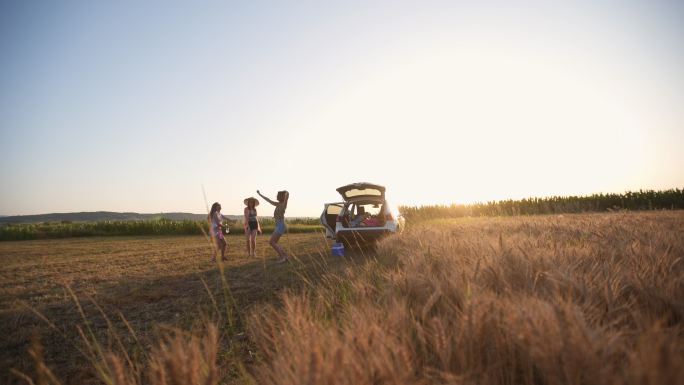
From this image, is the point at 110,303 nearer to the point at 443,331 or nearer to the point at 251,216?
the point at 251,216

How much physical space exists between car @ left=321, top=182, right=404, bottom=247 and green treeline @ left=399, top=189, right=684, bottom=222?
50.4 ft

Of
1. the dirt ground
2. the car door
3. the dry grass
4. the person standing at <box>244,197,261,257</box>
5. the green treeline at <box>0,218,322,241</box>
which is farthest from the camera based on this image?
the green treeline at <box>0,218,322,241</box>

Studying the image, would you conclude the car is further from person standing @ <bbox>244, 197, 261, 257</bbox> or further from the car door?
person standing @ <bbox>244, 197, 261, 257</bbox>

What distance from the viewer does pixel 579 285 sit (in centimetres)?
166

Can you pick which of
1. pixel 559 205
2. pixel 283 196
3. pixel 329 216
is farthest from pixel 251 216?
pixel 559 205

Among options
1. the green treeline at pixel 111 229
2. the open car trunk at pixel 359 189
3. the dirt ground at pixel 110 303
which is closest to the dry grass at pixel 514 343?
the dirt ground at pixel 110 303

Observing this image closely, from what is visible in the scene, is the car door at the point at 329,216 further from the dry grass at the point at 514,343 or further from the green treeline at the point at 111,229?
the green treeline at the point at 111,229

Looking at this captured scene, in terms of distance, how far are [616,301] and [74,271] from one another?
40.7 feet

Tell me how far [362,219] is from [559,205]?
21301 mm

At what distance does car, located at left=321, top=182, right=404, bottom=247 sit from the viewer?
10.0 metres

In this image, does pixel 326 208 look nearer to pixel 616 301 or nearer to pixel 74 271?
pixel 74 271

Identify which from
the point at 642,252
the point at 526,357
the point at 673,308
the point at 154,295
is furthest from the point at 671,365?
the point at 154,295

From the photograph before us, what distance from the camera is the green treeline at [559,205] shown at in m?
25.1

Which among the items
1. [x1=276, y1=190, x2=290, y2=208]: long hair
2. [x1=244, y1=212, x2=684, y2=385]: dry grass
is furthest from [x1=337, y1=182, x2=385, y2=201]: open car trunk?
[x1=244, y1=212, x2=684, y2=385]: dry grass
